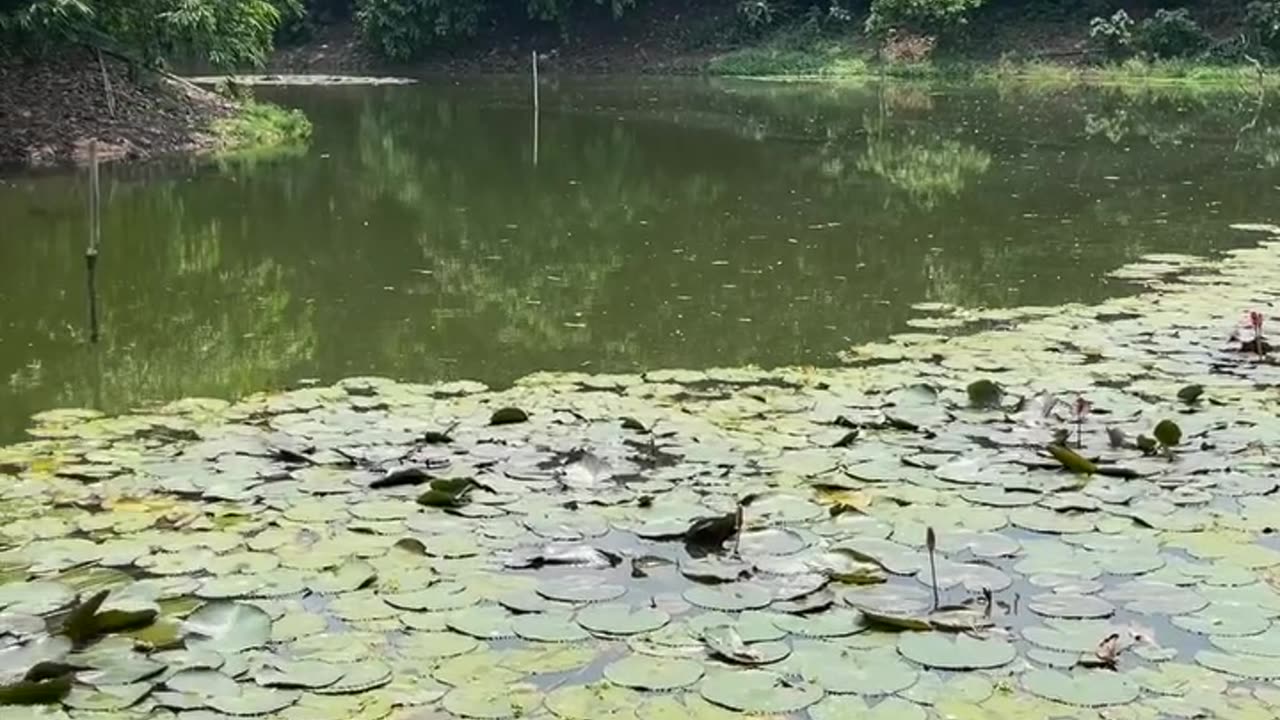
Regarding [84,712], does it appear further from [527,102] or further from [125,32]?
[527,102]

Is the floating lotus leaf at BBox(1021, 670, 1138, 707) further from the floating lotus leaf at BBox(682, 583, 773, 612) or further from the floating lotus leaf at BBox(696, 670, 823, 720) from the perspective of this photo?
the floating lotus leaf at BBox(682, 583, 773, 612)

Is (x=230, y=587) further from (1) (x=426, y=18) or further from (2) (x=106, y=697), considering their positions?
(1) (x=426, y=18)

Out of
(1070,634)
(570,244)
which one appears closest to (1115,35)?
(570,244)

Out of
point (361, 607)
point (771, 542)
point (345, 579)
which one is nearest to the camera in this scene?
point (361, 607)

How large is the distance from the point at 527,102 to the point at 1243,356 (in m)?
16.0

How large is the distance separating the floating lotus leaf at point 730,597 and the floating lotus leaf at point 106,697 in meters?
1.07

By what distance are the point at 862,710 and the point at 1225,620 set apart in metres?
0.84

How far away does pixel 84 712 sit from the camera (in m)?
2.38

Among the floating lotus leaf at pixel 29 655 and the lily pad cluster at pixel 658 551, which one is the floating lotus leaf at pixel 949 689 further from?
the floating lotus leaf at pixel 29 655

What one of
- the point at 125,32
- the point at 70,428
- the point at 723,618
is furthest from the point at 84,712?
the point at 125,32

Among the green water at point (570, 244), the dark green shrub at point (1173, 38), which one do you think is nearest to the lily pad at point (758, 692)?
the green water at point (570, 244)

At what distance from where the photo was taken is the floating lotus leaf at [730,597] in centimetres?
282

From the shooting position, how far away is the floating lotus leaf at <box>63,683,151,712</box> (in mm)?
2393

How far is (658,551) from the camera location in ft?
10.3
